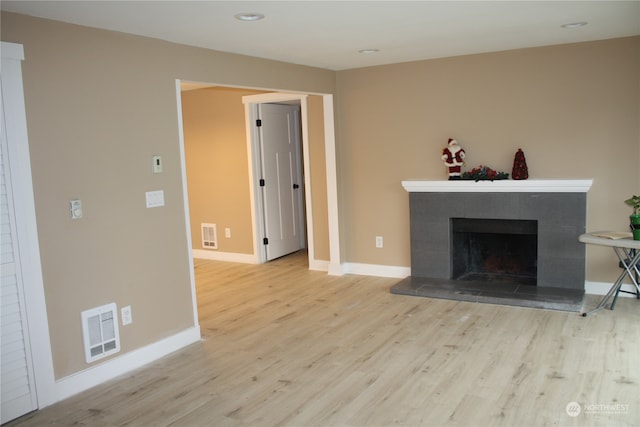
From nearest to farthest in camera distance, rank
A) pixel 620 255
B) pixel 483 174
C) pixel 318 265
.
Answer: pixel 620 255 → pixel 483 174 → pixel 318 265

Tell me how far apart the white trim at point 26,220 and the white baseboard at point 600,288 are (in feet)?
14.3

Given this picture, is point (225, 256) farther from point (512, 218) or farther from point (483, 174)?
point (512, 218)

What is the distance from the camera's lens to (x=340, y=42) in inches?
166

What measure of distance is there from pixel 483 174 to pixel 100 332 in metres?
3.52

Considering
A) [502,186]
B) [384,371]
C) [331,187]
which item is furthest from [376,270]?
[384,371]

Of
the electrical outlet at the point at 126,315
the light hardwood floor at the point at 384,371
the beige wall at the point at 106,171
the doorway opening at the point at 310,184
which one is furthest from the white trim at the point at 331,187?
the electrical outlet at the point at 126,315

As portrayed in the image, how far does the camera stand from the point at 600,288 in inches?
193

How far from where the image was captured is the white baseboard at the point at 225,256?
6.93 meters

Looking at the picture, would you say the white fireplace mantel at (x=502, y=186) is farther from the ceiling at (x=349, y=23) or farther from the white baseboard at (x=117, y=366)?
the white baseboard at (x=117, y=366)

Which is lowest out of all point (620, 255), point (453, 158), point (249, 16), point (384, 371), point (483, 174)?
point (384, 371)

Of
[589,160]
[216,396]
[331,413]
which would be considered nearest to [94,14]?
[216,396]

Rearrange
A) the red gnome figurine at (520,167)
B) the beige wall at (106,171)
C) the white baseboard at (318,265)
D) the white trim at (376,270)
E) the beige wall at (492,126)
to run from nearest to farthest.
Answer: the beige wall at (106,171) → the beige wall at (492,126) → the red gnome figurine at (520,167) → the white trim at (376,270) → the white baseboard at (318,265)

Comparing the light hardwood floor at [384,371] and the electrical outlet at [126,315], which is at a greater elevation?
the electrical outlet at [126,315]

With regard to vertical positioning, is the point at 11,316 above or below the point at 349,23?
below
